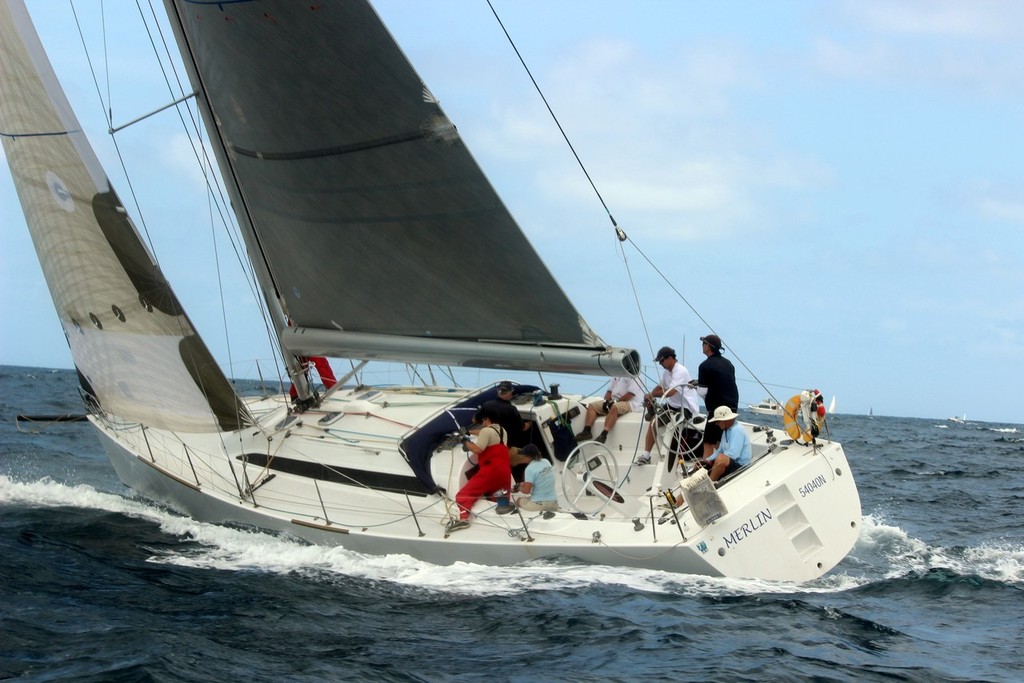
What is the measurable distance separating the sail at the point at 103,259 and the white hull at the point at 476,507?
21.7 inches

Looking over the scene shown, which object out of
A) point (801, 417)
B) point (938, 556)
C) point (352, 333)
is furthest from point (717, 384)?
point (352, 333)

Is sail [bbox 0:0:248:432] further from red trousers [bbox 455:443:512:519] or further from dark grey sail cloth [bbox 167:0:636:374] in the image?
red trousers [bbox 455:443:512:519]

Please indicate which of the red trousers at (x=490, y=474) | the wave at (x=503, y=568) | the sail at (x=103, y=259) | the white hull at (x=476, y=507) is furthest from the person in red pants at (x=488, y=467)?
the sail at (x=103, y=259)

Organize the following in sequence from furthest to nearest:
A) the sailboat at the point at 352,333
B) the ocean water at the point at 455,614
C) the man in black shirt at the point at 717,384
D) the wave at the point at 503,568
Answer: the man in black shirt at the point at 717,384, the sailboat at the point at 352,333, the wave at the point at 503,568, the ocean water at the point at 455,614

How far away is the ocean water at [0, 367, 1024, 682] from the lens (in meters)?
5.39

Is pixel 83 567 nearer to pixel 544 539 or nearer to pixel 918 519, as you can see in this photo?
pixel 544 539

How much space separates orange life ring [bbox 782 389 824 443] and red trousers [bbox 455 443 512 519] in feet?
7.12

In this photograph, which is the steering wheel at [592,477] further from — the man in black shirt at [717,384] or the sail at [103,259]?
the sail at [103,259]

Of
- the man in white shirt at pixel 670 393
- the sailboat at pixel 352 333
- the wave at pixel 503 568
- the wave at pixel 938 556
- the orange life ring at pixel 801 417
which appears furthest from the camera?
the man in white shirt at pixel 670 393

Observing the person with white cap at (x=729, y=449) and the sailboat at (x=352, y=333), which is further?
the person with white cap at (x=729, y=449)

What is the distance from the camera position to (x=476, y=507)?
7727 millimetres

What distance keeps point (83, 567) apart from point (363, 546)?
1.93m

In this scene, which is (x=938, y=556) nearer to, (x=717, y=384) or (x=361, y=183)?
(x=717, y=384)

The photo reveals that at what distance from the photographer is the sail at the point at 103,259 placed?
8.94 meters
